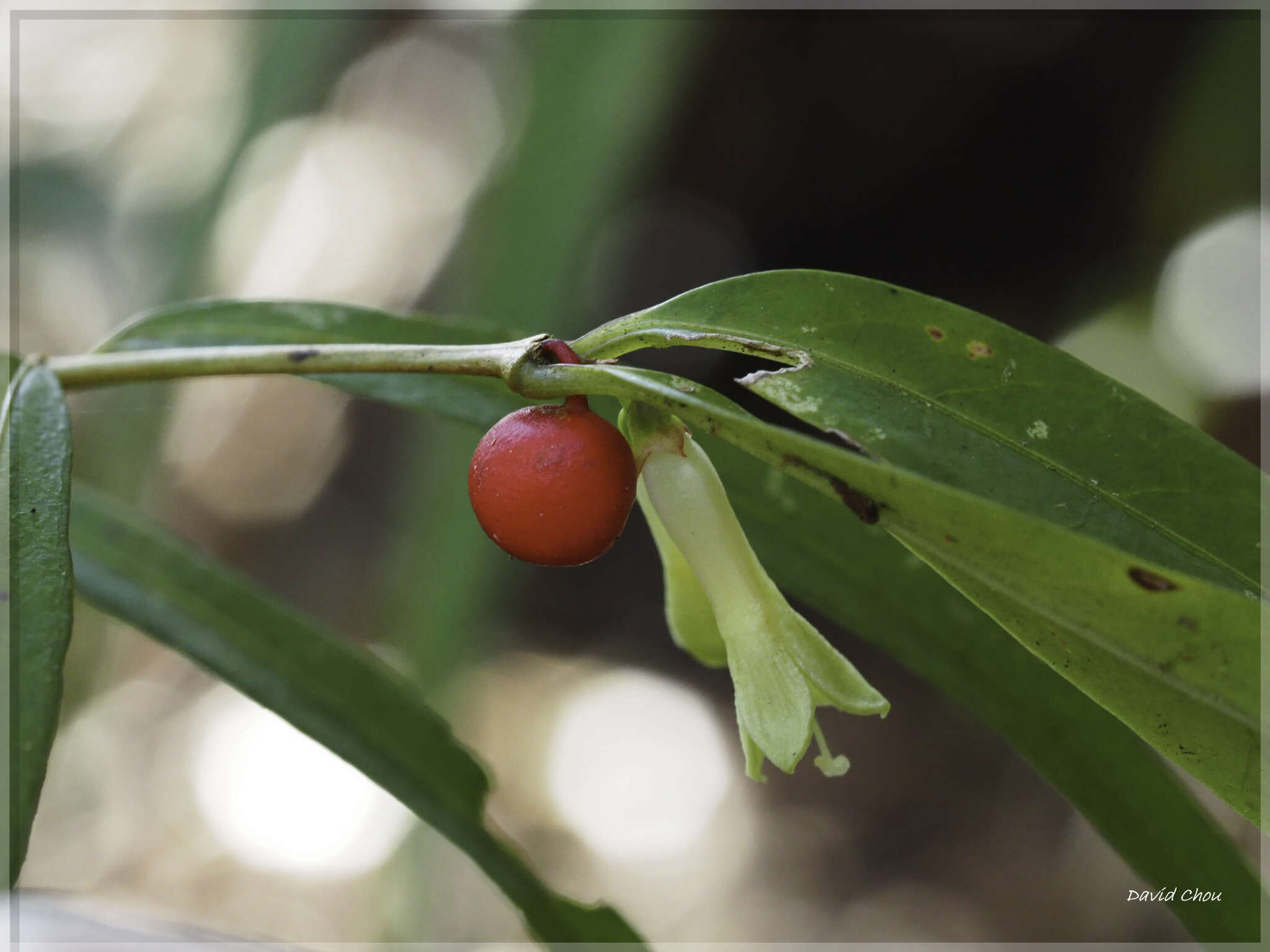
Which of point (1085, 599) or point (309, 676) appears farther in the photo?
point (309, 676)

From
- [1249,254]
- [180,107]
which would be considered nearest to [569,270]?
[1249,254]

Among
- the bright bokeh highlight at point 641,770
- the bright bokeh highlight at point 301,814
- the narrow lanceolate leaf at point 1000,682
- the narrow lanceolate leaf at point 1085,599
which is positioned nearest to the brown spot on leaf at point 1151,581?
the narrow lanceolate leaf at point 1085,599

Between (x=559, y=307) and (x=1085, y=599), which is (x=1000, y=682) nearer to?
(x=1085, y=599)

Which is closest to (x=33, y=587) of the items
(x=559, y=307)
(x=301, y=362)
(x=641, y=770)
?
(x=301, y=362)

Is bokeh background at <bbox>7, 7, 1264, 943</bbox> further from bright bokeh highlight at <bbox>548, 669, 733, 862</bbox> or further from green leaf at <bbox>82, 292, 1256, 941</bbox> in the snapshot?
green leaf at <bbox>82, 292, 1256, 941</bbox>

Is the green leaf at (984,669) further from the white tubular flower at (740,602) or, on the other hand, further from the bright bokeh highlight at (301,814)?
the bright bokeh highlight at (301,814)

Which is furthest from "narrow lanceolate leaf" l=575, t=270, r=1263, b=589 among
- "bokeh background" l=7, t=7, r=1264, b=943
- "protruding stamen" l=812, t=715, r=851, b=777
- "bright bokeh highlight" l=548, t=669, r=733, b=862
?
"bright bokeh highlight" l=548, t=669, r=733, b=862

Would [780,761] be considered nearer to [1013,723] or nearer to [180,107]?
[1013,723]
